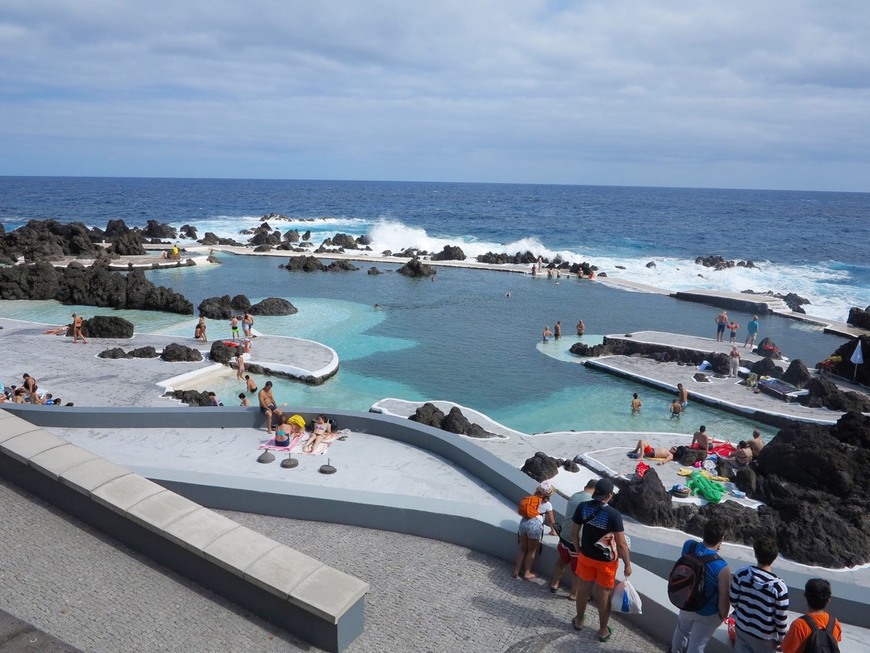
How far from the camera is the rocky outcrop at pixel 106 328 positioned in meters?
24.1

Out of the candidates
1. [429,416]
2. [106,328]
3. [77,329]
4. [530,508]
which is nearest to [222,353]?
[106,328]

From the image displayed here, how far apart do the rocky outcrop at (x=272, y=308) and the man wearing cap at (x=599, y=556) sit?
2762cm

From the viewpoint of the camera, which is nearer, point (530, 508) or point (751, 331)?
point (530, 508)

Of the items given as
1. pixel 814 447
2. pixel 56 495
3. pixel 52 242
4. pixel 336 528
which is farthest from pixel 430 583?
pixel 52 242

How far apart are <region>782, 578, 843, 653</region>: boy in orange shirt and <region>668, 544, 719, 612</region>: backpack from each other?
620 mm

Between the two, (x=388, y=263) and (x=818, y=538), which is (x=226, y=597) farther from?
(x=388, y=263)

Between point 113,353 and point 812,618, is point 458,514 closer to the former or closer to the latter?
point 812,618

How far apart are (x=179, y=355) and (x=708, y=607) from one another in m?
19.9

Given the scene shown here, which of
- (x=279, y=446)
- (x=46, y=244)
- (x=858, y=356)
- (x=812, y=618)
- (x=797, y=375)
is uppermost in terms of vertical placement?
(x=812, y=618)

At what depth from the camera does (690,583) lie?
4969 millimetres

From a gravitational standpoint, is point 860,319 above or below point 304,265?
below

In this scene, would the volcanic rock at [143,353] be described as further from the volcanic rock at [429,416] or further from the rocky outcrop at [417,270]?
the rocky outcrop at [417,270]

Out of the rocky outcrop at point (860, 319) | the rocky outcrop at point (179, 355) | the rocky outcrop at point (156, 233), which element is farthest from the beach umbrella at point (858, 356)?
the rocky outcrop at point (156, 233)

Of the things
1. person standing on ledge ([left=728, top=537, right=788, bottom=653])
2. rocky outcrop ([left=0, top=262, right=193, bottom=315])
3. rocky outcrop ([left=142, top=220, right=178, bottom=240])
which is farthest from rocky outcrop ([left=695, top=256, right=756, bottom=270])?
person standing on ledge ([left=728, top=537, right=788, bottom=653])
